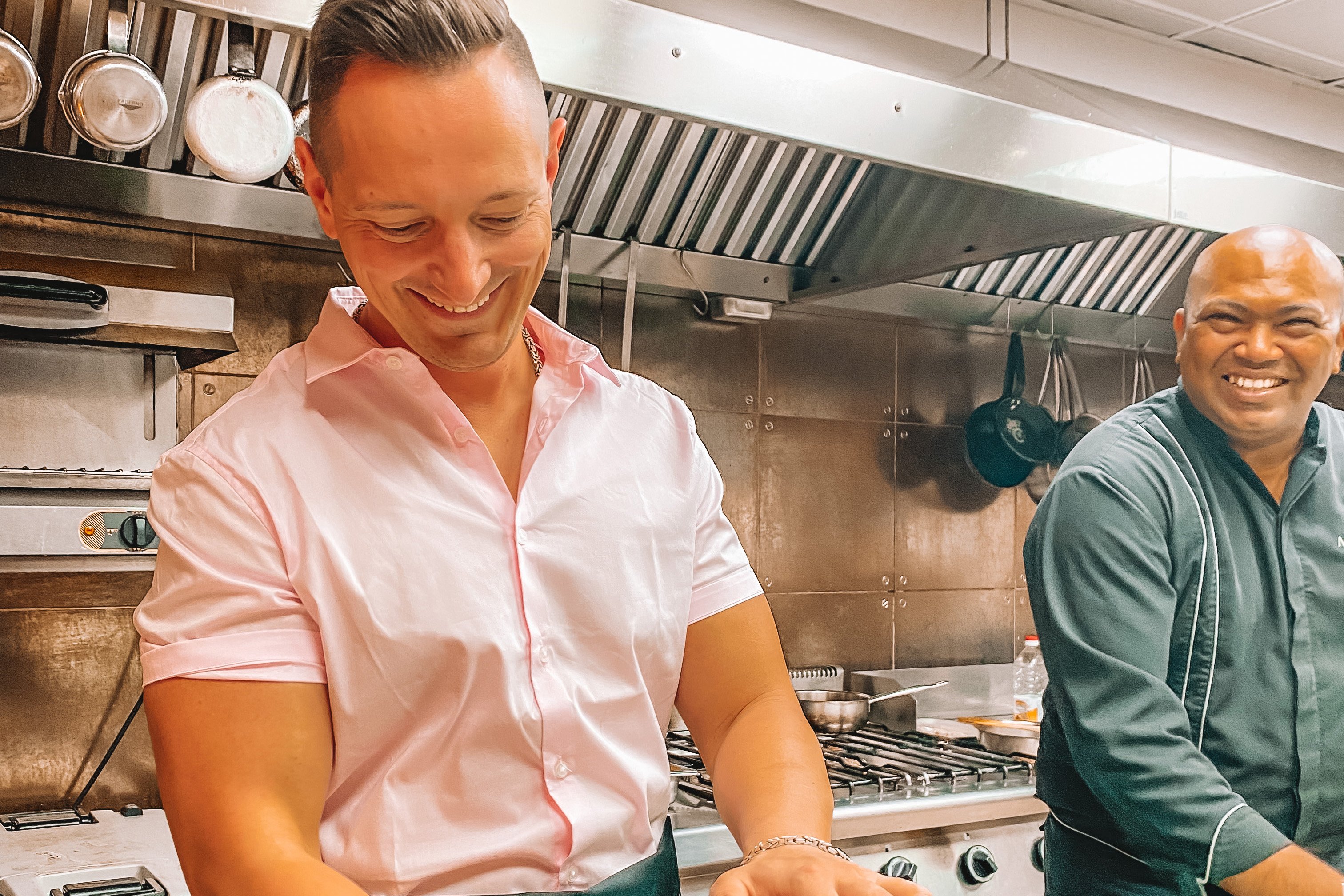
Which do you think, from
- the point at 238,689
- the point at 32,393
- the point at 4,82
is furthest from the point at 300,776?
the point at 32,393

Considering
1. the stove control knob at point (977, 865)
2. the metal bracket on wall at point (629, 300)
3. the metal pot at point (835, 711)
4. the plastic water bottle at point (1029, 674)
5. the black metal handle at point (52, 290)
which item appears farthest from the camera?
the plastic water bottle at point (1029, 674)

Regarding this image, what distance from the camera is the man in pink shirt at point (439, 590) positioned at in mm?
803

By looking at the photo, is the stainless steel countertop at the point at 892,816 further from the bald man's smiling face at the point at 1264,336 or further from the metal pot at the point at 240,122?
the metal pot at the point at 240,122

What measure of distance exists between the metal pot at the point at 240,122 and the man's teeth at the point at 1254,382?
1.34 meters

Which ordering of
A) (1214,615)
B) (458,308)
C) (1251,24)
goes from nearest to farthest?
(458,308) < (1214,615) < (1251,24)

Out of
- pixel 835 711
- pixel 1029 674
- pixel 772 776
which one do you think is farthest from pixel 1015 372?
pixel 772 776

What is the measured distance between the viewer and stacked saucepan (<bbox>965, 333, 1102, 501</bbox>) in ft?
10.4

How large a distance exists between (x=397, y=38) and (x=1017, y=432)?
265 cm

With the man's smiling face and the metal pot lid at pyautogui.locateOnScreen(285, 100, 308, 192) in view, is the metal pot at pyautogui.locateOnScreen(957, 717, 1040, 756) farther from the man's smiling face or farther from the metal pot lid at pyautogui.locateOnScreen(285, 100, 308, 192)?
the man's smiling face

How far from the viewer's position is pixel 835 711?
2.63m

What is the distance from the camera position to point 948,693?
3041 millimetres

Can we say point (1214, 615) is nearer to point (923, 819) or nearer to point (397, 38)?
point (923, 819)

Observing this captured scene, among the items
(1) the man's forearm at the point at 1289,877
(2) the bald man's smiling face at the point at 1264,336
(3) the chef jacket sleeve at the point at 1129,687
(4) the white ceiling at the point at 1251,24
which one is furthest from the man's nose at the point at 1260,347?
(4) the white ceiling at the point at 1251,24

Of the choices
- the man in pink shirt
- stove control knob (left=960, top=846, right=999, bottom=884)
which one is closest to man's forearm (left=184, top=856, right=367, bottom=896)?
A: the man in pink shirt
